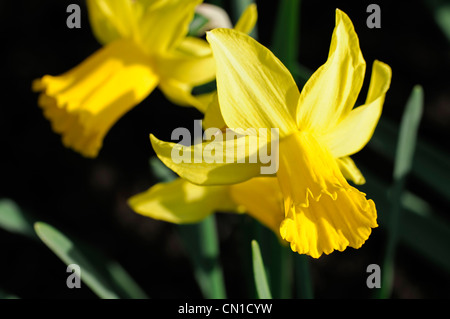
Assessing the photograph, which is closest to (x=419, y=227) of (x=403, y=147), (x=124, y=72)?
(x=403, y=147)

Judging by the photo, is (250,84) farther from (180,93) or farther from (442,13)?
(442,13)

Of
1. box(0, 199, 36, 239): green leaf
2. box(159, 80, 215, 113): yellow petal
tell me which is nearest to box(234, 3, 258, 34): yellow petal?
box(159, 80, 215, 113): yellow petal

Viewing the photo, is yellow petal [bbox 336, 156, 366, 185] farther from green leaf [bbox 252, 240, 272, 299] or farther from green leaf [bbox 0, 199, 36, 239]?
green leaf [bbox 0, 199, 36, 239]

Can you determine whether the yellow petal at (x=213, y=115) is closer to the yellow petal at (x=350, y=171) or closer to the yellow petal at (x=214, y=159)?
the yellow petal at (x=214, y=159)

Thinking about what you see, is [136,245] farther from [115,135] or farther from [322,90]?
[322,90]

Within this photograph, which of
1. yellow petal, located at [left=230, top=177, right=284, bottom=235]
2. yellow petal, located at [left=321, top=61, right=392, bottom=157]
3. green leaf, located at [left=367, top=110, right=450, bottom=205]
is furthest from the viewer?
green leaf, located at [left=367, top=110, right=450, bottom=205]

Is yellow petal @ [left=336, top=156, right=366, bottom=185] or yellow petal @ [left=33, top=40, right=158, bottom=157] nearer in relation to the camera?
yellow petal @ [left=336, top=156, right=366, bottom=185]

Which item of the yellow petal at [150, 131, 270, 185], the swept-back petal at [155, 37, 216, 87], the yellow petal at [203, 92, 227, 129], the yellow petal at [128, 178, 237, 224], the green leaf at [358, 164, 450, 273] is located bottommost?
the green leaf at [358, 164, 450, 273]

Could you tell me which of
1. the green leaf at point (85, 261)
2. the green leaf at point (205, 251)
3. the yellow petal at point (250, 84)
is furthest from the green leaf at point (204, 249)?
the yellow petal at point (250, 84)
